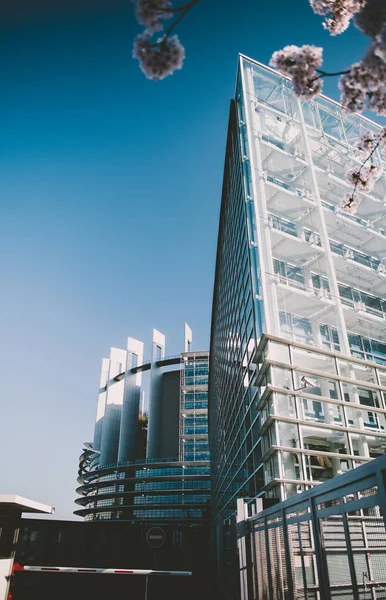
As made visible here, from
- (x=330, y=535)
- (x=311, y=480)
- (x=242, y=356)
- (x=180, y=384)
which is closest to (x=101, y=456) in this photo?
(x=180, y=384)


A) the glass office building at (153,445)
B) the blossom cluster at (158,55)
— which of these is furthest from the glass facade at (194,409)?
the blossom cluster at (158,55)

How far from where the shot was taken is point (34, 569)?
37.6ft

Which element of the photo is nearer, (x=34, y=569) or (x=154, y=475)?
(x=34, y=569)

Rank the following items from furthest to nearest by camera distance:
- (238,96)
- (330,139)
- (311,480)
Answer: (330,139)
(238,96)
(311,480)

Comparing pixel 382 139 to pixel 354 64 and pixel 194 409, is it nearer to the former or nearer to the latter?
pixel 354 64

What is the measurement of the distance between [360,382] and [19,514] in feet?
41.3

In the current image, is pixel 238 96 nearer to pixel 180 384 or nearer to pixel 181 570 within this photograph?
pixel 181 570

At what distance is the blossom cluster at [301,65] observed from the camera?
346cm

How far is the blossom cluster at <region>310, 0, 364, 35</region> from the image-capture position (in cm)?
386

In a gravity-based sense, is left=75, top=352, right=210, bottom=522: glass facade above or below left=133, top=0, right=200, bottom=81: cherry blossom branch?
above

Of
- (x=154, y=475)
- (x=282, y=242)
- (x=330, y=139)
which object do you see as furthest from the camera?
(x=154, y=475)

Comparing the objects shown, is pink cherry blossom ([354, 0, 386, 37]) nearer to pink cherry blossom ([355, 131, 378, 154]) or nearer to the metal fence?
pink cherry blossom ([355, 131, 378, 154])

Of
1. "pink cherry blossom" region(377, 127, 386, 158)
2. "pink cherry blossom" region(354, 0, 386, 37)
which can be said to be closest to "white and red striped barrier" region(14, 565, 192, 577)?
"pink cherry blossom" region(377, 127, 386, 158)

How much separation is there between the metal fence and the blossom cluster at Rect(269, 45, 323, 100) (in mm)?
3438
